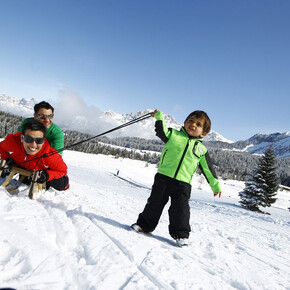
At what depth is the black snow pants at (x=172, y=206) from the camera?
314cm

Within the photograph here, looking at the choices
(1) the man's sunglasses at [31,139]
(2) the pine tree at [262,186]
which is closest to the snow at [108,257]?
(1) the man's sunglasses at [31,139]

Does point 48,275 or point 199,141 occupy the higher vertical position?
point 199,141

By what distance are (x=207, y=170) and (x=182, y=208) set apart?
2.66ft

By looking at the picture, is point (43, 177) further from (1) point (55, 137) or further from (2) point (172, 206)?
(2) point (172, 206)

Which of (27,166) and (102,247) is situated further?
(27,166)

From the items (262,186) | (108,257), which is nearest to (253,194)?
(262,186)

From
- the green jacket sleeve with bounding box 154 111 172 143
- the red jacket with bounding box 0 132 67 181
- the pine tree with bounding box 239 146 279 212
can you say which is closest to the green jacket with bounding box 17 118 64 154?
the red jacket with bounding box 0 132 67 181

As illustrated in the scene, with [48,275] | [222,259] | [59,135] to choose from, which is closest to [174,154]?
[222,259]

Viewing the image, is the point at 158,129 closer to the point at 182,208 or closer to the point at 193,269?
the point at 182,208

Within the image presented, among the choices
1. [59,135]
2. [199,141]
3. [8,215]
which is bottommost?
[8,215]

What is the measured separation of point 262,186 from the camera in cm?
2630

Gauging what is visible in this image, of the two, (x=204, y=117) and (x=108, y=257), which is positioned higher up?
(x=204, y=117)

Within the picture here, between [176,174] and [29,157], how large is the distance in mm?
2578

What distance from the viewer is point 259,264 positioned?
2764 mm
